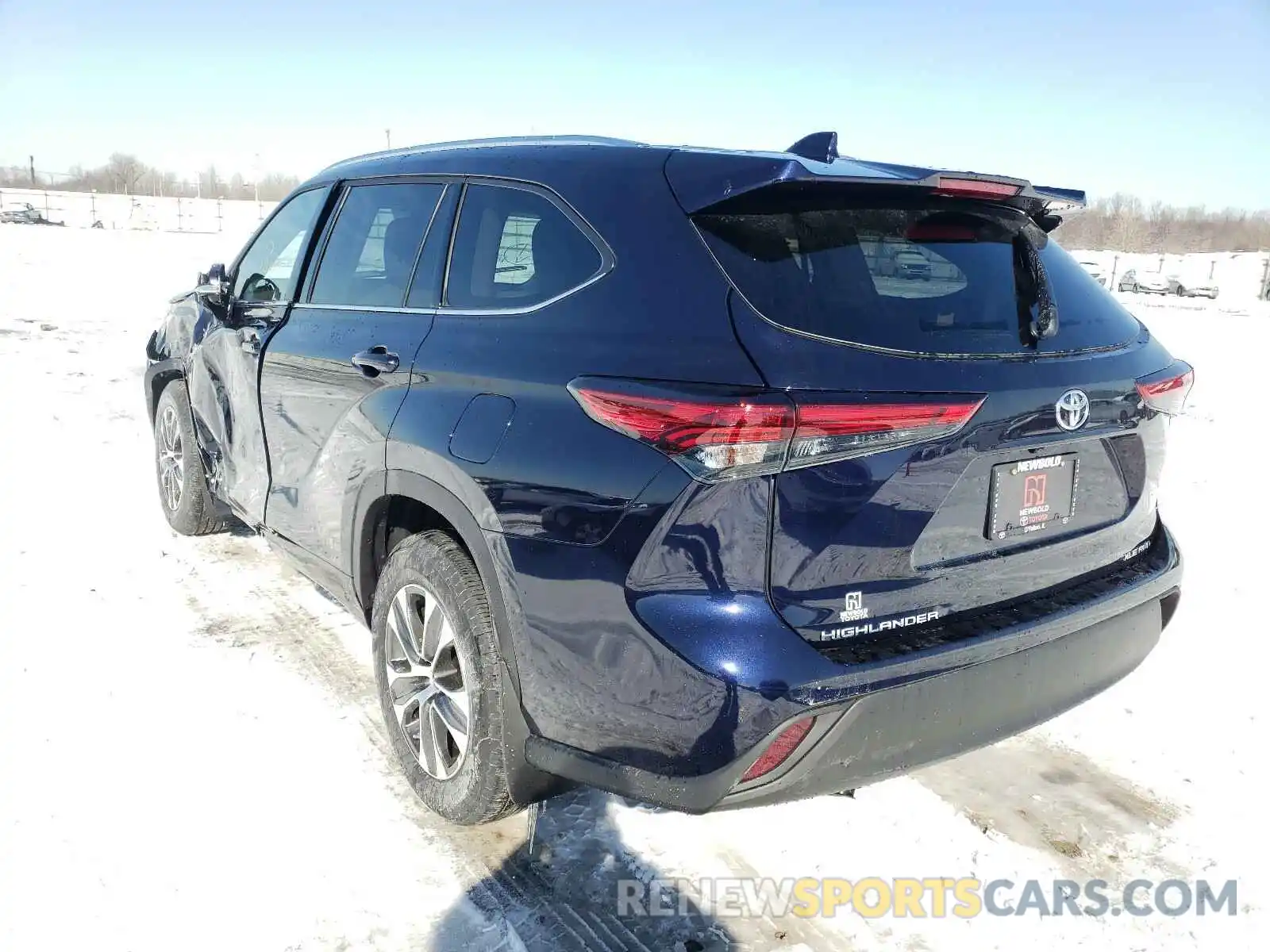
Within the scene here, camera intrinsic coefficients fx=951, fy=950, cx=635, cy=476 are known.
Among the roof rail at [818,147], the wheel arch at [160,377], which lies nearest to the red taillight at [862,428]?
the roof rail at [818,147]

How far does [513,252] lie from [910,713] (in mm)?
1590

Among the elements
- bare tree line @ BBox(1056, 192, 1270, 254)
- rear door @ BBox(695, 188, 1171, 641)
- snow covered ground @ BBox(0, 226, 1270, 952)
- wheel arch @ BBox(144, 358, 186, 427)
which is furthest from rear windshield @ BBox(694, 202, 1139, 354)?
bare tree line @ BBox(1056, 192, 1270, 254)

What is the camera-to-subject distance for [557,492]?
2.21 metres

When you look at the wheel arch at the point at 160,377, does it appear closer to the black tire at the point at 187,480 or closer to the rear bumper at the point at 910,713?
the black tire at the point at 187,480

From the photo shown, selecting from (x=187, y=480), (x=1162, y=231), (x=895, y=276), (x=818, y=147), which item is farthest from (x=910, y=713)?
(x=1162, y=231)

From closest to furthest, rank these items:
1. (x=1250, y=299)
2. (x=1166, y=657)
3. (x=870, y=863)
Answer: (x=870, y=863), (x=1166, y=657), (x=1250, y=299)

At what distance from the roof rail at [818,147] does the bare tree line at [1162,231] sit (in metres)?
70.8

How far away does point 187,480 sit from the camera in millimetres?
5004

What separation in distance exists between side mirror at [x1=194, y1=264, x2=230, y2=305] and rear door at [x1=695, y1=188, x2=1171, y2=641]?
9.44 feet

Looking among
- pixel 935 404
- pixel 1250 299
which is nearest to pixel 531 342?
pixel 935 404

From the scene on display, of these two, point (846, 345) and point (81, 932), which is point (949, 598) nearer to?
point (846, 345)

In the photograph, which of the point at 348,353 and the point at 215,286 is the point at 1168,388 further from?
the point at 215,286

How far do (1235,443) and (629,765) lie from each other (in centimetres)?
716

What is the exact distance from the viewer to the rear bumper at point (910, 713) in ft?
6.60
